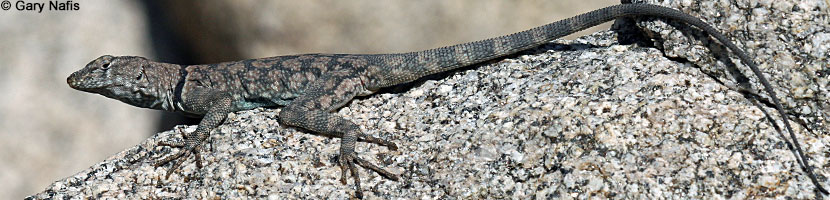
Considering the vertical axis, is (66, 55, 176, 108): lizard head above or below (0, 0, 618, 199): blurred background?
below

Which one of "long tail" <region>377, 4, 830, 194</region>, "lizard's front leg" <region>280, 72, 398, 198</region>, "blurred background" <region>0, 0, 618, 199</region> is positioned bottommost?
"lizard's front leg" <region>280, 72, 398, 198</region>

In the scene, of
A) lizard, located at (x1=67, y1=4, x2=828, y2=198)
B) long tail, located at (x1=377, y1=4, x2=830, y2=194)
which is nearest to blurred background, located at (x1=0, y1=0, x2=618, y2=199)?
lizard, located at (x1=67, y1=4, x2=828, y2=198)

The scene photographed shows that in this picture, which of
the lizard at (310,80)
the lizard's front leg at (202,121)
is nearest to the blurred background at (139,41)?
the lizard at (310,80)

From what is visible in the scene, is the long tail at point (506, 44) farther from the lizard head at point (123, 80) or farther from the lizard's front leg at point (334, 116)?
the lizard head at point (123, 80)

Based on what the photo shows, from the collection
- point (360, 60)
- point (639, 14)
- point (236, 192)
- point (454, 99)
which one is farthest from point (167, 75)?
point (639, 14)

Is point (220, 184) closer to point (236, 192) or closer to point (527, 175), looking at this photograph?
point (236, 192)

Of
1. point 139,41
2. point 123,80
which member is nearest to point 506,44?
point 123,80

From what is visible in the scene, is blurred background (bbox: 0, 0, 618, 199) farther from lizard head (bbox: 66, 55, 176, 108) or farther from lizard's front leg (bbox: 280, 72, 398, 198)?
lizard's front leg (bbox: 280, 72, 398, 198)
